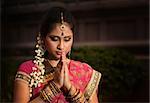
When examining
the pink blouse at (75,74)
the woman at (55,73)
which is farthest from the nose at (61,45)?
the pink blouse at (75,74)

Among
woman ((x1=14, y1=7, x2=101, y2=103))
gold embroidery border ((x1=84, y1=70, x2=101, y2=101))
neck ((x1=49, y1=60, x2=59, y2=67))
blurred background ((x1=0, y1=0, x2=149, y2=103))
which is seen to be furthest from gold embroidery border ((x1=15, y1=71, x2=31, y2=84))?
blurred background ((x1=0, y1=0, x2=149, y2=103))

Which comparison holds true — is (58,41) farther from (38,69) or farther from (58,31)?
(38,69)

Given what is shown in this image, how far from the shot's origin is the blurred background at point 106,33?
5254mm

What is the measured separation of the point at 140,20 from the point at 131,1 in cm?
38

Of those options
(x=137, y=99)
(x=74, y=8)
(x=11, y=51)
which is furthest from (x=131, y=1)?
(x=11, y=51)

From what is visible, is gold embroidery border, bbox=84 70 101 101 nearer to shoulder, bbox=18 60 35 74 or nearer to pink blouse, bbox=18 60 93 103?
pink blouse, bbox=18 60 93 103

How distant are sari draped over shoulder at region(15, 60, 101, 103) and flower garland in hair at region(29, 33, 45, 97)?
0.01 meters

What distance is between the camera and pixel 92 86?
1.37m

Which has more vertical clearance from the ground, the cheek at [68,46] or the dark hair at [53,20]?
the dark hair at [53,20]

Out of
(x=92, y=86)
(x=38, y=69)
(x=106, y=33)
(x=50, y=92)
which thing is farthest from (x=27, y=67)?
(x=106, y=33)

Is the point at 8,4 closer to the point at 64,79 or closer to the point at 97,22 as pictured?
the point at 97,22

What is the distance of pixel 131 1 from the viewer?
6.05 meters

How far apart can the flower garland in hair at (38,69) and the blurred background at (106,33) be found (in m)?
3.63

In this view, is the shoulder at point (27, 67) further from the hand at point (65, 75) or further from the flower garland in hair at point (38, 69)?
the hand at point (65, 75)
